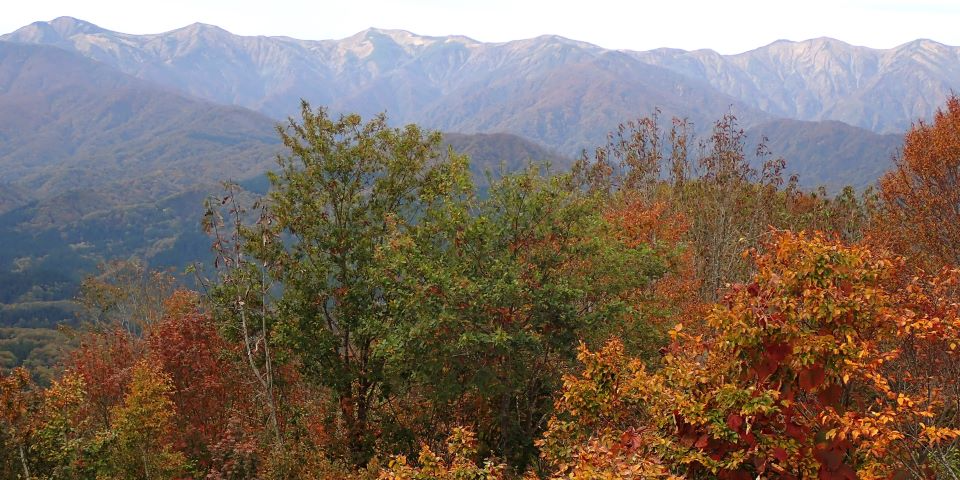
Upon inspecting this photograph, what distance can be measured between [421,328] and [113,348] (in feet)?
96.8

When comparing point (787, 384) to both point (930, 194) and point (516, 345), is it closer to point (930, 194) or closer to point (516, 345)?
point (516, 345)

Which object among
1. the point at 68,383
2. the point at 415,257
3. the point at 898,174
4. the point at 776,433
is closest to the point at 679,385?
the point at 776,433

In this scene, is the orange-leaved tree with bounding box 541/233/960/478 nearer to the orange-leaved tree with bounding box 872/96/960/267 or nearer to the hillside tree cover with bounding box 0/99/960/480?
the hillside tree cover with bounding box 0/99/960/480

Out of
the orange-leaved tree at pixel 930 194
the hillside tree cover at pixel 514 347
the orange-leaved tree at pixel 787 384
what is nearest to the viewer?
the orange-leaved tree at pixel 787 384

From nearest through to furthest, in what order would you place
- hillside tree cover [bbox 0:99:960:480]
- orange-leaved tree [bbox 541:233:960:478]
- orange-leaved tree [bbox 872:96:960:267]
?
1. orange-leaved tree [bbox 541:233:960:478]
2. hillside tree cover [bbox 0:99:960:480]
3. orange-leaved tree [bbox 872:96:960:267]

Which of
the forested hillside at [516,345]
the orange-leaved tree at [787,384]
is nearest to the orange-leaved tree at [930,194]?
the forested hillside at [516,345]

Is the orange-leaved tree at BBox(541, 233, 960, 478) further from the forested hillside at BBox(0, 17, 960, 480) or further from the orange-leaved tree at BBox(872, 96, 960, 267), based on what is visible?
the orange-leaved tree at BBox(872, 96, 960, 267)

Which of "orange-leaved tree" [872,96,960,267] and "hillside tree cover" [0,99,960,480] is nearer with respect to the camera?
"hillside tree cover" [0,99,960,480]

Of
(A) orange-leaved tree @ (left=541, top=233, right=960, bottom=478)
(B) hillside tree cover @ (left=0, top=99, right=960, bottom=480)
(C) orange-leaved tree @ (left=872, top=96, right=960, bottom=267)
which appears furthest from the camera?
(C) orange-leaved tree @ (left=872, top=96, right=960, bottom=267)

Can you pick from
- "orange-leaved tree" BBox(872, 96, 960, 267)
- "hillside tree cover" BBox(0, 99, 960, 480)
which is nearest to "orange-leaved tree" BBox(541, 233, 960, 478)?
"hillside tree cover" BBox(0, 99, 960, 480)

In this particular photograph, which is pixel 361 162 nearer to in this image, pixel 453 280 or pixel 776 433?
pixel 453 280

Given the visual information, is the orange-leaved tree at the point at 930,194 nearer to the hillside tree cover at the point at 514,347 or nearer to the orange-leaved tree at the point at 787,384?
the hillside tree cover at the point at 514,347

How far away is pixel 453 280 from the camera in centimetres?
1744

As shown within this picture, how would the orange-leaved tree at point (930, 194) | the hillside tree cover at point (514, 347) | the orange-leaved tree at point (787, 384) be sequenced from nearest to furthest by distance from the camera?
the orange-leaved tree at point (787, 384) → the hillside tree cover at point (514, 347) → the orange-leaved tree at point (930, 194)
